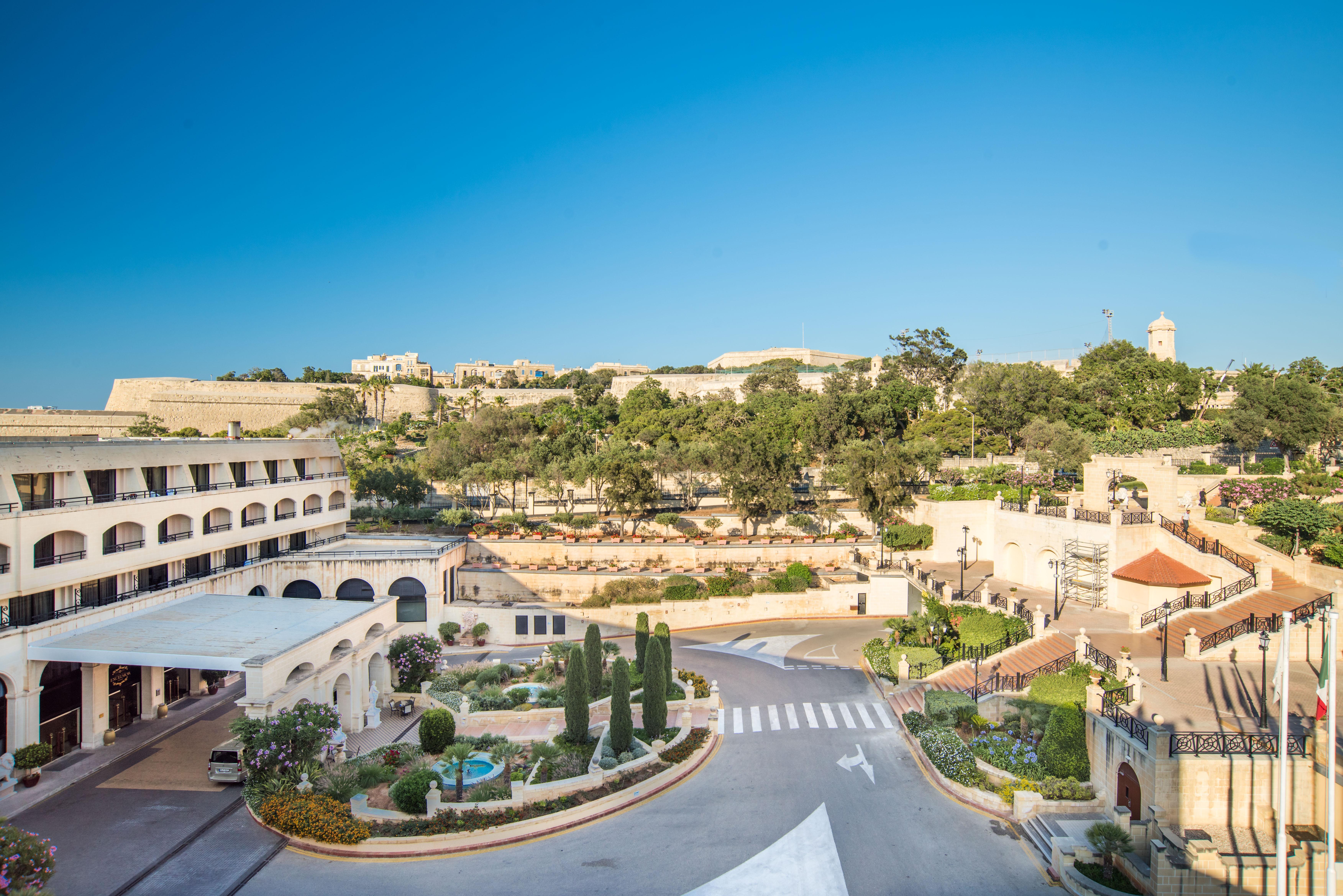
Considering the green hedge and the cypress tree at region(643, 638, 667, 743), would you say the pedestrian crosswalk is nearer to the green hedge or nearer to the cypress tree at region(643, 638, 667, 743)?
the cypress tree at region(643, 638, 667, 743)

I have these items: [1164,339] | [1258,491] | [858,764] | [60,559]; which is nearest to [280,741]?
[60,559]

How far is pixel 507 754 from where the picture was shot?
1742 centimetres

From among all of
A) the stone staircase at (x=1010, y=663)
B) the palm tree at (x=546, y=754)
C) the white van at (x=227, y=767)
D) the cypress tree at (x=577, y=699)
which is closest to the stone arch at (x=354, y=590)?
the white van at (x=227, y=767)

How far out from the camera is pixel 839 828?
46.4 ft

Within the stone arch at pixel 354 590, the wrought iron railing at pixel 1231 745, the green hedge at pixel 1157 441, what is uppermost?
the green hedge at pixel 1157 441

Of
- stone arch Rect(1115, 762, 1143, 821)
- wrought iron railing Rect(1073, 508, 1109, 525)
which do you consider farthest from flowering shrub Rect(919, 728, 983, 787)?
wrought iron railing Rect(1073, 508, 1109, 525)

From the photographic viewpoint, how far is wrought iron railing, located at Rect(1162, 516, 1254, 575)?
908 inches

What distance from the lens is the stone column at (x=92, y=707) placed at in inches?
728

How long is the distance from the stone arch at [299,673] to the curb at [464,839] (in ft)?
10.1

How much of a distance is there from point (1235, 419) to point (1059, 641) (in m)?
26.2

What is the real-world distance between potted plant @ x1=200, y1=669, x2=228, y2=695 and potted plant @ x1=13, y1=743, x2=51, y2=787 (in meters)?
5.69

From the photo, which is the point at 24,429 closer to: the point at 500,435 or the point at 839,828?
the point at 500,435

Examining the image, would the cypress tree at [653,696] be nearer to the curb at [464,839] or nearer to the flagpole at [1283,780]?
the curb at [464,839]

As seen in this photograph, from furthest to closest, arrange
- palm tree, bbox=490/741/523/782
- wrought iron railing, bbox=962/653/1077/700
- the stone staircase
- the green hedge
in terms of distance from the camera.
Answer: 1. the green hedge
2. the stone staircase
3. wrought iron railing, bbox=962/653/1077/700
4. palm tree, bbox=490/741/523/782
